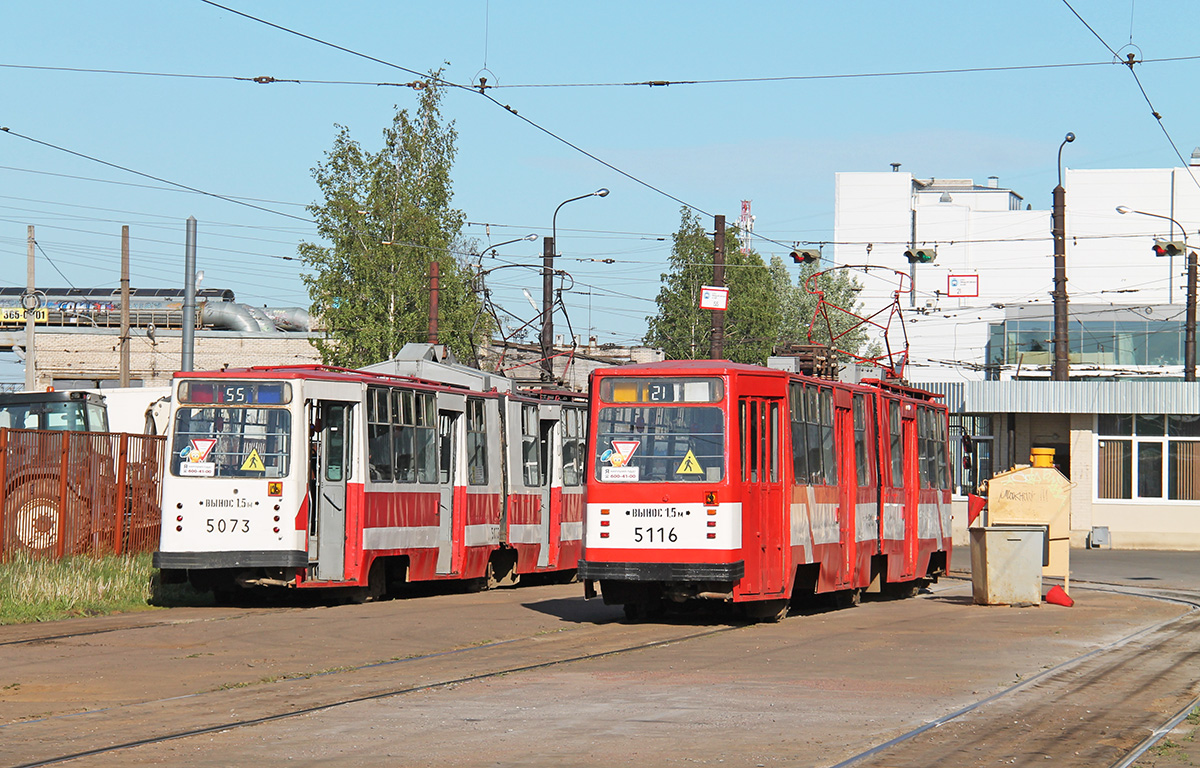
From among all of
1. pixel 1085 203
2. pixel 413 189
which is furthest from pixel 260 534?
pixel 1085 203

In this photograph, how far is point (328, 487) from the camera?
19594 mm

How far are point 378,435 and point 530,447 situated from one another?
5.19 m

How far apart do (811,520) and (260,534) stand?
6487 millimetres

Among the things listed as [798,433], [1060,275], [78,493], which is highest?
[1060,275]

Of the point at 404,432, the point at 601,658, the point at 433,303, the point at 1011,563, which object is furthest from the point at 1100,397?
the point at 601,658

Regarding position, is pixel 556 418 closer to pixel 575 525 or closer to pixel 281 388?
pixel 575 525

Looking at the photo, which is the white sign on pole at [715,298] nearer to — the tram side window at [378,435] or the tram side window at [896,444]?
the tram side window at [896,444]

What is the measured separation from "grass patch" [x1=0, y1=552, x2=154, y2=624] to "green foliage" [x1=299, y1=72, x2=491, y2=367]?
2370 centimetres

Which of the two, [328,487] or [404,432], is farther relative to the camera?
[404,432]

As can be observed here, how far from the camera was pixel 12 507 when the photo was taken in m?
20.9

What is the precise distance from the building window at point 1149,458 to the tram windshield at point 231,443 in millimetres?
31585

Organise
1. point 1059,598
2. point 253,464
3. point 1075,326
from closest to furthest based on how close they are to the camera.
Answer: point 253,464
point 1059,598
point 1075,326

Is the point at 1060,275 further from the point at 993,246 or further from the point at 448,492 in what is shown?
the point at 993,246

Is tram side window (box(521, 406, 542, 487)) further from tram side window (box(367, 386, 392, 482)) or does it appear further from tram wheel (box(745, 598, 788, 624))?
tram wheel (box(745, 598, 788, 624))
